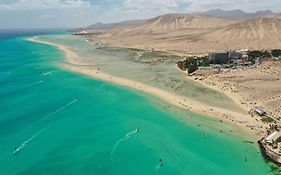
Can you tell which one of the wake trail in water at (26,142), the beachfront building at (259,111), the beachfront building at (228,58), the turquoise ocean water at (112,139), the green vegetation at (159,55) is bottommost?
the wake trail in water at (26,142)

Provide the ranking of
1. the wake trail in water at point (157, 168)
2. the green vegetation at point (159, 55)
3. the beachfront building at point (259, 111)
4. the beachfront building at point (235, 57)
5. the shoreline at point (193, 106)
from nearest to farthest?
the wake trail in water at point (157, 168), the shoreline at point (193, 106), the beachfront building at point (259, 111), the beachfront building at point (235, 57), the green vegetation at point (159, 55)

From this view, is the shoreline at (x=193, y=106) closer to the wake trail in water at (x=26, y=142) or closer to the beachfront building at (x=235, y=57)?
the wake trail in water at (x=26, y=142)

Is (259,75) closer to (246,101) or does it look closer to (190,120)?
(246,101)

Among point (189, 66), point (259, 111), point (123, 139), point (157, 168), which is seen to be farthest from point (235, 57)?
point (157, 168)

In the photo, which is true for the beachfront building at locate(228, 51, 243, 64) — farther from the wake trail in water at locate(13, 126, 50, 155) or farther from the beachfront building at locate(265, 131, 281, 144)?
the wake trail in water at locate(13, 126, 50, 155)

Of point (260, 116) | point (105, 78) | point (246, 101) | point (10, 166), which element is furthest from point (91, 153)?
point (105, 78)

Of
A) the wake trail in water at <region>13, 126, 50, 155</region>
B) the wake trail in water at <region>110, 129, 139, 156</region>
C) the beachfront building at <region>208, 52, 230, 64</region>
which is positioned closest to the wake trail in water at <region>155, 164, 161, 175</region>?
the wake trail in water at <region>110, 129, 139, 156</region>

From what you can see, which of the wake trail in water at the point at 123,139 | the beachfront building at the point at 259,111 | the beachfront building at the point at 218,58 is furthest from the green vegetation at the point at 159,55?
the wake trail in water at the point at 123,139
